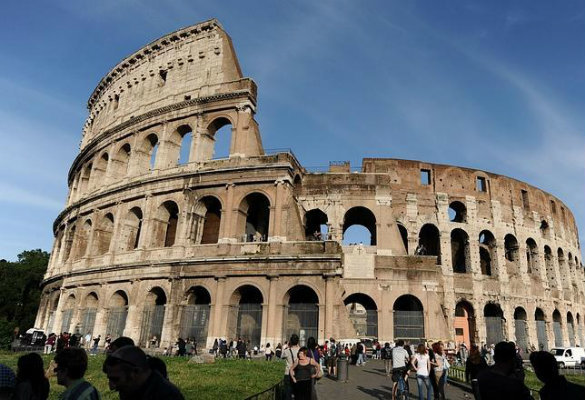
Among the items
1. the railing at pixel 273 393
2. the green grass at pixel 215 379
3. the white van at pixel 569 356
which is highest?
the white van at pixel 569 356

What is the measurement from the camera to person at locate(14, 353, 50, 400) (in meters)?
3.67

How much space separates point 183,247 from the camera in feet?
69.5

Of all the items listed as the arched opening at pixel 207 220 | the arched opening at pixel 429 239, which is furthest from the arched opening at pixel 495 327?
the arched opening at pixel 207 220

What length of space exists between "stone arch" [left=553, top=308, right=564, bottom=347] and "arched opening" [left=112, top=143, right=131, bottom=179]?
29.8m

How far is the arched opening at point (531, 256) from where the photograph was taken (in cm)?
2884

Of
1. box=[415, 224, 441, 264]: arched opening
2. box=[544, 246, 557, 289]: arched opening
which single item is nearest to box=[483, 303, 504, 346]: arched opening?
box=[415, 224, 441, 264]: arched opening

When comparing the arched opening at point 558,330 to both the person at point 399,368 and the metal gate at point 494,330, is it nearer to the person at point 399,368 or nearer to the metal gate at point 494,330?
the metal gate at point 494,330

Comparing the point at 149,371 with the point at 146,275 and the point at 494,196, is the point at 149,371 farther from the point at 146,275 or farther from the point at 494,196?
the point at 494,196

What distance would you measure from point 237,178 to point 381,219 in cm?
778

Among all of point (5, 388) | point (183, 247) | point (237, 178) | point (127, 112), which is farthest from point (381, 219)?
point (5, 388)

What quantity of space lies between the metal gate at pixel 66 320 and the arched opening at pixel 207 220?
380 inches

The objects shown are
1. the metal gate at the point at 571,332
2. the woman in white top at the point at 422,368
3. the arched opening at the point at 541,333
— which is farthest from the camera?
the metal gate at the point at 571,332

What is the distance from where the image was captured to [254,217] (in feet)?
76.5

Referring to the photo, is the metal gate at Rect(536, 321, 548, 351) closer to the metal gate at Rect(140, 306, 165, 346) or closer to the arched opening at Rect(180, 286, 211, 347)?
the arched opening at Rect(180, 286, 211, 347)
